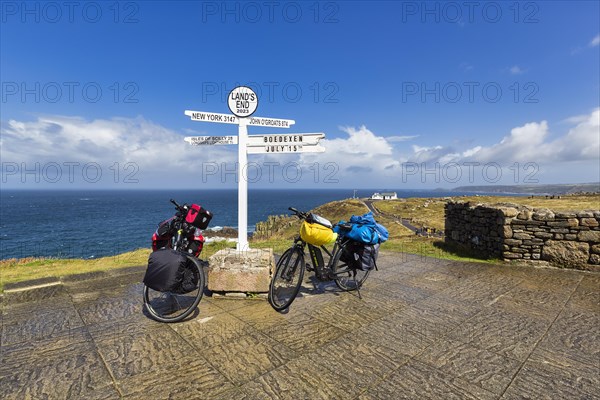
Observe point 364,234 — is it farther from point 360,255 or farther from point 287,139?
point 287,139

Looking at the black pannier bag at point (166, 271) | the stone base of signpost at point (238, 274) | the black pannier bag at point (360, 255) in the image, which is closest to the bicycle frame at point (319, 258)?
the black pannier bag at point (360, 255)

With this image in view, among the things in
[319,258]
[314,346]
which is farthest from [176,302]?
[314,346]

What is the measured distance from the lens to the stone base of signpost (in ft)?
16.1

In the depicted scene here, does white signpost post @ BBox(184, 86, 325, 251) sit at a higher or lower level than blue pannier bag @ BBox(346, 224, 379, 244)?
higher

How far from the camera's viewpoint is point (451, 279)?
247 inches

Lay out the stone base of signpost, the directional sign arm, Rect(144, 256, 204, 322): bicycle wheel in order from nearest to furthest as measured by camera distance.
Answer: Rect(144, 256, 204, 322): bicycle wheel, the stone base of signpost, the directional sign arm

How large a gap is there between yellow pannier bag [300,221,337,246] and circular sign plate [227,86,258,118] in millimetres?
2702

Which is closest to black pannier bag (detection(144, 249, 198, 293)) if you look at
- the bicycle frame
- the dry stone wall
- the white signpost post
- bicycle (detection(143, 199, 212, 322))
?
bicycle (detection(143, 199, 212, 322))

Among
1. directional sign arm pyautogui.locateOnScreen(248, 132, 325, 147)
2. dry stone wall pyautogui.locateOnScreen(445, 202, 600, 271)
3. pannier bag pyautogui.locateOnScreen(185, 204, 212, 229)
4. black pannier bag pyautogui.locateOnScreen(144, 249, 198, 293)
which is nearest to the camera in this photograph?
black pannier bag pyautogui.locateOnScreen(144, 249, 198, 293)

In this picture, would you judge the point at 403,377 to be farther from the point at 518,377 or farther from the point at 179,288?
the point at 179,288

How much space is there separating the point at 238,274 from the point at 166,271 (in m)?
1.36

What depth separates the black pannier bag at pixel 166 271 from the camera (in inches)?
150

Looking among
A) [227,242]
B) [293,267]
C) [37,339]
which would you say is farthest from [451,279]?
[227,242]

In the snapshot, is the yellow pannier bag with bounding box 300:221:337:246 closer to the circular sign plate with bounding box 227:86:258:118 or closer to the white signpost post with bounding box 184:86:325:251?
the white signpost post with bounding box 184:86:325:251
